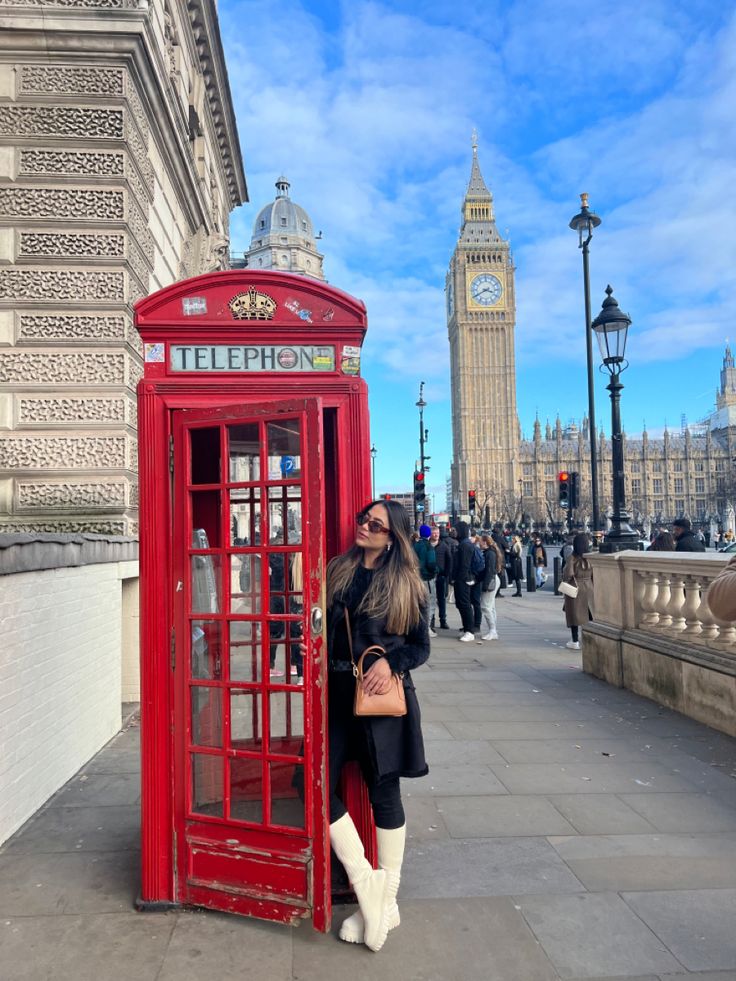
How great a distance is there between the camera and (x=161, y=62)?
8500 millimetres

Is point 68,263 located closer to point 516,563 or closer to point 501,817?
point 501,817

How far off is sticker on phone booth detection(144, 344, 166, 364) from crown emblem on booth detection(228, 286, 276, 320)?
1.27ft

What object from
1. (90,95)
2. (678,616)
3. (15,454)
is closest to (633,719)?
(678,616)

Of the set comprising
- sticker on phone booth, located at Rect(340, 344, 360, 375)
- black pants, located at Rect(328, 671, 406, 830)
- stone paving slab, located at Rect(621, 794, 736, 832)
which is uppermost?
sticker on phone booth, located at Rect(340, 344, 360, 375)

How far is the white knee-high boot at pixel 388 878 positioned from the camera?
315 centimetres

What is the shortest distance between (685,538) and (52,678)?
8.75 m

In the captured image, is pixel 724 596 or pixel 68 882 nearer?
pixel 724 596

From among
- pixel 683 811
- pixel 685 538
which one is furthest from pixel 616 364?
pixel 683 811

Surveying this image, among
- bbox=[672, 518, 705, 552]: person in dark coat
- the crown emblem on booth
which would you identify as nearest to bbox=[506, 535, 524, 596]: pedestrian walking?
bbox=[672, 518, 705, 552]: person in dark coat

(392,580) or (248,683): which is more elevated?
(392,580)

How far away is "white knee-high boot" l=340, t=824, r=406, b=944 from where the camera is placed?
3152 millimetres

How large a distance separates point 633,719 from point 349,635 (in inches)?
186

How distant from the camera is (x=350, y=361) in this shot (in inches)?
143

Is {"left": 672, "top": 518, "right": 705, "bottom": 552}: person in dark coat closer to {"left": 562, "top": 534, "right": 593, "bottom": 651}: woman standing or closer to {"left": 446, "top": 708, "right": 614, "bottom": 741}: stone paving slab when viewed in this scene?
{"left": 562, "top": 534, "right": 593, "bottom": 651}: woman standing
